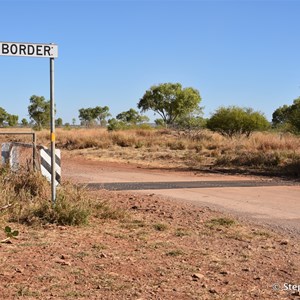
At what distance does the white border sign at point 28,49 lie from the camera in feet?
25.6

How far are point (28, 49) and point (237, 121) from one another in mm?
30245

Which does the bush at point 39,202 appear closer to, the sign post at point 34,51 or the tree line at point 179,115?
the sign post at point 34,51

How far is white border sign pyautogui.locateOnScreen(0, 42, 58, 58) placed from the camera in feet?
25.6

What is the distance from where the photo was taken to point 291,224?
29.2 feet

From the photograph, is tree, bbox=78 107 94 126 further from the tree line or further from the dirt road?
the dirt road

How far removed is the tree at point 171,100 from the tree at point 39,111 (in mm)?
14555

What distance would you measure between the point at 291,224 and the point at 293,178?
29.5ft

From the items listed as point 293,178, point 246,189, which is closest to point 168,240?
point 246,189

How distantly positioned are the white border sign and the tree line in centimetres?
1752

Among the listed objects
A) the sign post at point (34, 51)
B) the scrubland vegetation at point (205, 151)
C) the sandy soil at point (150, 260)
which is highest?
the sign post at point (34, 51)

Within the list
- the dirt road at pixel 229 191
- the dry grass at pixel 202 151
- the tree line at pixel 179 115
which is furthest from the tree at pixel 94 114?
the dirt road at pixel 229 191

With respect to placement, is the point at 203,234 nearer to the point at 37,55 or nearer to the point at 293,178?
the point at 37,55

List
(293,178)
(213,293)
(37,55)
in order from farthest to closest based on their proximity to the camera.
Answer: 1. (293,178)
2. (37,55)
3. (213,293)

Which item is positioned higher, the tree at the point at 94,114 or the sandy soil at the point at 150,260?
the tree at the point at 94,114
